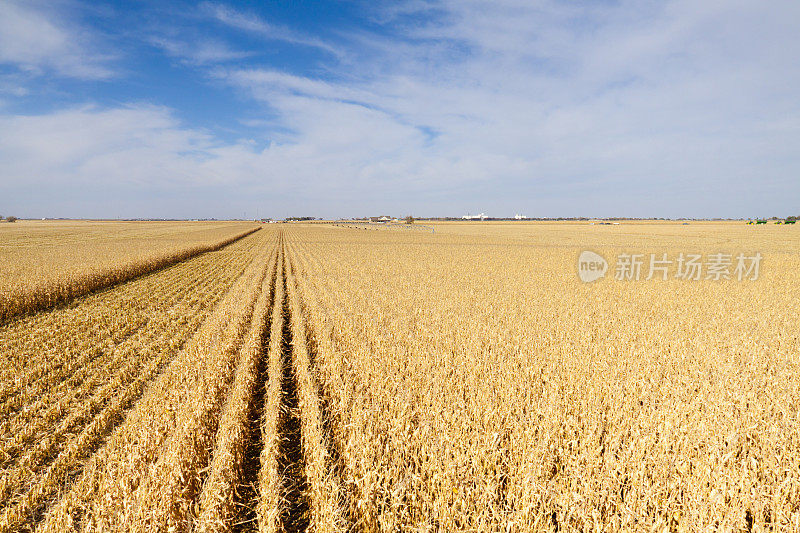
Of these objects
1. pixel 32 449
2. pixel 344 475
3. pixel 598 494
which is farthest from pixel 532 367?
pixel 32 449

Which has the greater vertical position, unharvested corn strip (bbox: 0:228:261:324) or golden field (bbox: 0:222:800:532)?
unharvested corn strip (bbox: 0:228:261:324)

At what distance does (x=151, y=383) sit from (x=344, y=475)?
467 centimetres

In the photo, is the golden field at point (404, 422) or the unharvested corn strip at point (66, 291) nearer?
the golden field at point (404, 422)

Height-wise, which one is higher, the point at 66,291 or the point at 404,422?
the point at 66,291

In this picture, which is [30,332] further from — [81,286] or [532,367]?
[532,367]

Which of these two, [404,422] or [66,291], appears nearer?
[404,422]

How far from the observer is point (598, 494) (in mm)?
3131

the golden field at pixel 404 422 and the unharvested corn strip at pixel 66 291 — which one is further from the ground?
the unharvested corn strip at pixel 66 291

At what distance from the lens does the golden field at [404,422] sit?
124 inches

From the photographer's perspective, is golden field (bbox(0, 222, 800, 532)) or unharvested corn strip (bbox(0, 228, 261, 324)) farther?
unharvested corn strip (bbox(0, 228, 261, 324))

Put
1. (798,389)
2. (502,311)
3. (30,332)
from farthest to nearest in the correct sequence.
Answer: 1. (502,311)
2. (30,332)
3. (798,389)

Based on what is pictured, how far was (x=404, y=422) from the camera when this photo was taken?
4.36 m

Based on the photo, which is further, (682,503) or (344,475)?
(344,475)

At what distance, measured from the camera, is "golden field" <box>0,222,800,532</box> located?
3139mm
